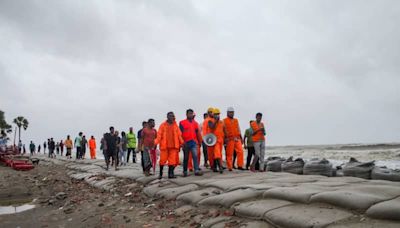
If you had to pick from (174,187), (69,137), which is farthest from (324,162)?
(69,137)

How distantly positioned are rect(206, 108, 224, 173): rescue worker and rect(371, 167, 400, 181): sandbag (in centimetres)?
388

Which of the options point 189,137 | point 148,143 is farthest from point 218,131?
point 148,143

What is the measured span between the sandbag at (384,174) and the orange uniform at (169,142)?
4904mm

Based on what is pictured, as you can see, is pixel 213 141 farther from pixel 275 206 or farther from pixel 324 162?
pixel 275 206

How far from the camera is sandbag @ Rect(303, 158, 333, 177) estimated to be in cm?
931

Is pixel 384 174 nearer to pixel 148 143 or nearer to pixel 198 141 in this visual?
pixel 198 141

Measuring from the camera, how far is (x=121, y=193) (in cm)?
780

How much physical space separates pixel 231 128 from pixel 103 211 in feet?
13.1

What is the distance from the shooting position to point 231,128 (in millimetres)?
8875

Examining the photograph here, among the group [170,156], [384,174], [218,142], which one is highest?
[218,142]

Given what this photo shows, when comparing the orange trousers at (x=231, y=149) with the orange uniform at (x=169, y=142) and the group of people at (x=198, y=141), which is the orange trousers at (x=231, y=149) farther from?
the orange uniform at (x=169, y=142)

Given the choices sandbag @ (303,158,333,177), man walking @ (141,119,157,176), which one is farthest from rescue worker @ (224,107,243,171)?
sandbag @ (303,158,333,177)

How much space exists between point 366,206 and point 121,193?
5650 mm

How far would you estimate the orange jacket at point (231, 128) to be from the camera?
29.1 ft
